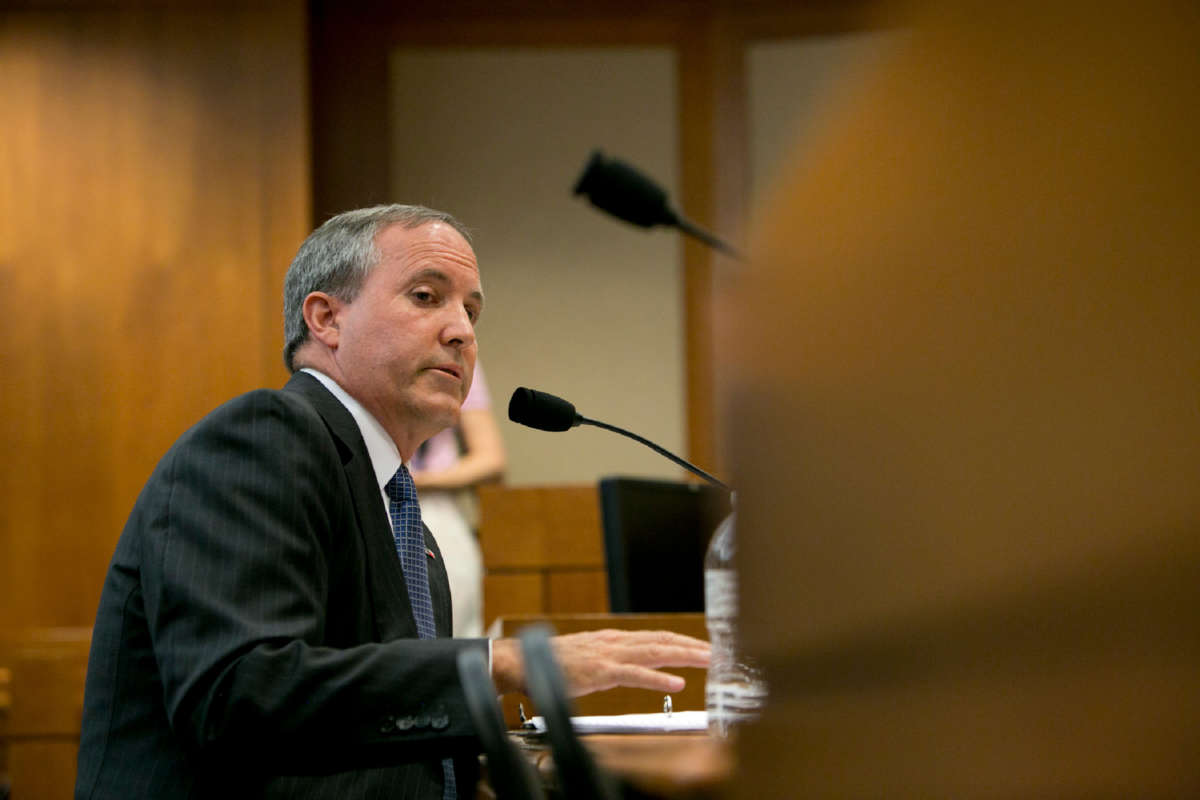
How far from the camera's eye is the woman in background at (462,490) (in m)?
3.21

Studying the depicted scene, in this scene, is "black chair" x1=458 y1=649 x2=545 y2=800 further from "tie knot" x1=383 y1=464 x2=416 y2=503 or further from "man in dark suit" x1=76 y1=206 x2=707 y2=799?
"tie knot" x1=383 y1=464 x2=416 y2=503

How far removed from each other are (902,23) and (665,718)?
1055 millimetres

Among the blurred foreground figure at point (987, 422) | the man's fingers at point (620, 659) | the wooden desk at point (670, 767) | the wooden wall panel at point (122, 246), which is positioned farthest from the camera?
the wooden wall panel at point (122, 246)

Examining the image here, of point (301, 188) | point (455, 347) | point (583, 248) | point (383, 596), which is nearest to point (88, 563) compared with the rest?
point (301, 188)

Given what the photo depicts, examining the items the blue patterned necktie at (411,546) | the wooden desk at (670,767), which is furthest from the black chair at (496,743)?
the blue patterned necktie at (411,546)

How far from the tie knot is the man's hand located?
1.47 feet

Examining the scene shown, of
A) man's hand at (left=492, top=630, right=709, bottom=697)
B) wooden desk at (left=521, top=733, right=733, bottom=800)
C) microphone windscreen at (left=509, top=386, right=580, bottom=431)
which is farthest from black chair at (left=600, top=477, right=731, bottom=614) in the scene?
wooden desk at (left=521, top=733, right=733, bottom=800)

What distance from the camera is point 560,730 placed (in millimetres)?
756

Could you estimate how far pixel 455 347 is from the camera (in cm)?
173

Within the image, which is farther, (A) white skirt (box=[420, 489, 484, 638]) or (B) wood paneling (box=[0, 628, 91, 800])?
(B) wood paneling (box=[0, 628, 91, 800])

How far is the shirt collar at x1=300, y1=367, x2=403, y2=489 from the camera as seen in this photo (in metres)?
1.59

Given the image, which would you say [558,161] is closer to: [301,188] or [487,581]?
[301,188]

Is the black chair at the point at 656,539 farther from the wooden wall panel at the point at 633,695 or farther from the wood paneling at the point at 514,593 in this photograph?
the wood paneling at the point at 514,593

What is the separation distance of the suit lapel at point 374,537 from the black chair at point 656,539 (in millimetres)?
876
